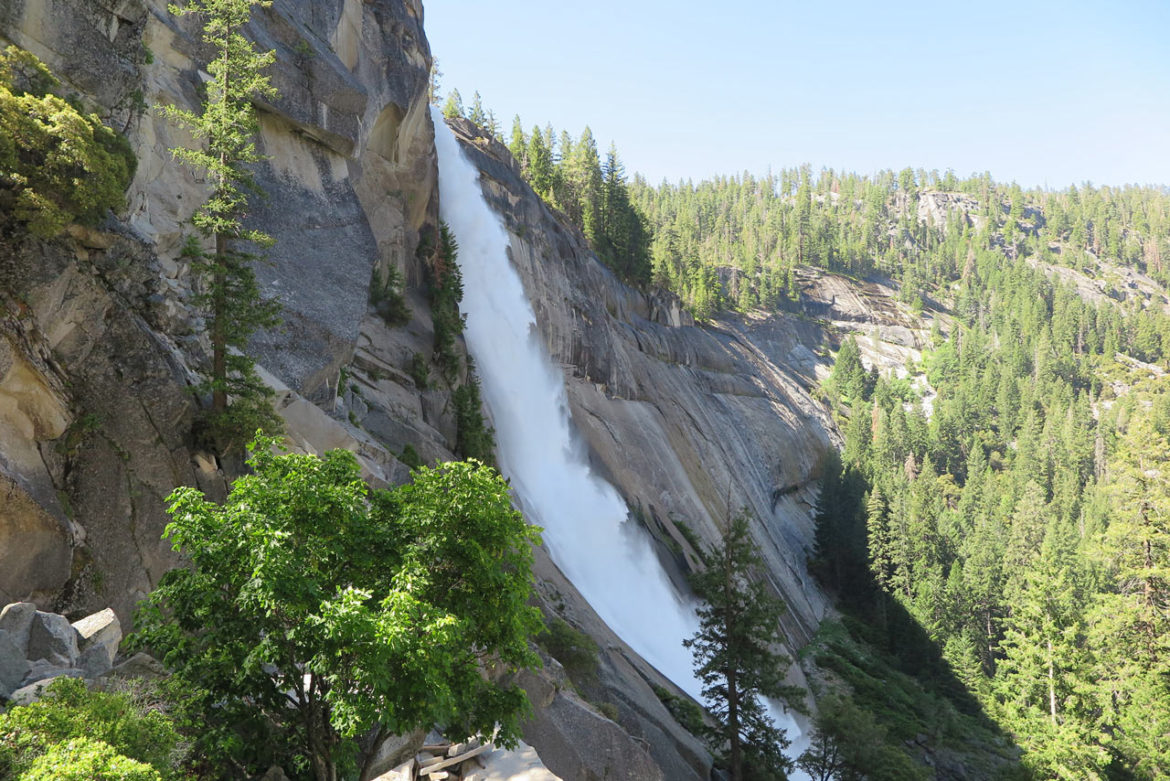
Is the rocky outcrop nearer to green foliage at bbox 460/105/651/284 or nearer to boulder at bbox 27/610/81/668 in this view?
boulder at bbox 27/610/81/668

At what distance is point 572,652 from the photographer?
74.7 feet

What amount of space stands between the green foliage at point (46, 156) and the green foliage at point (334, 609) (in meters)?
6.34

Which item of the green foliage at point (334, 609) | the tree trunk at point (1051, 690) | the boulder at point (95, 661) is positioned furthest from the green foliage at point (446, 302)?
the tree trunk at point (1051, 690)

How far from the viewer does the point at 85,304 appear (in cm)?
1414

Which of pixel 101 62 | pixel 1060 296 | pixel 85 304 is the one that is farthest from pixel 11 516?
pixel 1060 296

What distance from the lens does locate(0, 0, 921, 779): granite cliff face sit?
1341 cm

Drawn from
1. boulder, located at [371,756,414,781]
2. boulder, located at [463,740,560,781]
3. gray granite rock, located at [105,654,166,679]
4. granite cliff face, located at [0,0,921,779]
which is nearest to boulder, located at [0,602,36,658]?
gray granite rock, located at [105,654,166,679]

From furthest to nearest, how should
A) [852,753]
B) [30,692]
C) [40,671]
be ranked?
1. [852,753]
2. [40,671]
3. [30,692]

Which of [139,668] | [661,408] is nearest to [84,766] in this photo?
[139,668]

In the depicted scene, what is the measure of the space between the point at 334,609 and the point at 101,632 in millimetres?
5315

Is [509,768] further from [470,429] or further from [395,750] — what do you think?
[470,429]

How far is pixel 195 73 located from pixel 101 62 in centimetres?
691

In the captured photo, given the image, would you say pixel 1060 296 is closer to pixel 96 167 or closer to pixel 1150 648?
pixel 1150 648

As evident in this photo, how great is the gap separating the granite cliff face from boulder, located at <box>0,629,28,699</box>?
9.35 feet
